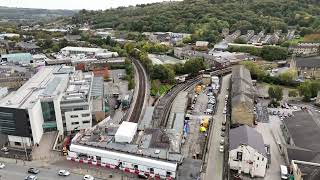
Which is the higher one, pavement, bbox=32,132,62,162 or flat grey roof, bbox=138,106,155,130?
flat grey roof, bbox=138,106,155,130

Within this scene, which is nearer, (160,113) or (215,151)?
(215,151)

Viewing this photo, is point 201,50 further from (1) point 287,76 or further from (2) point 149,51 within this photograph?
(1) point 287,76

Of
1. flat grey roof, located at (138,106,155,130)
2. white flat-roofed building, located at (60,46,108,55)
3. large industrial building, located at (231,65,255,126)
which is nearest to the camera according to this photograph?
flat grey roof, located at (138,106,155,130)

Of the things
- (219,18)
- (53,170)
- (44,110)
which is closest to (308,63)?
(44,110)

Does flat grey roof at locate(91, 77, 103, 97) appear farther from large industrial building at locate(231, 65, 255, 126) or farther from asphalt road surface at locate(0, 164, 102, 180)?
large industrial building at locate(231, 65, 255, 126)

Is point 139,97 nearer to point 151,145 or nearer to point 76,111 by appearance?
point 76,111

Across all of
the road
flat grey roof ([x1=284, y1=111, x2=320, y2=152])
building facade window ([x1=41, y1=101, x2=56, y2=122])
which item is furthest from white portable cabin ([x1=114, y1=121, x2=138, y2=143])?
flat grey roof ([x1=284, y1=111, x2=320, y2=152])

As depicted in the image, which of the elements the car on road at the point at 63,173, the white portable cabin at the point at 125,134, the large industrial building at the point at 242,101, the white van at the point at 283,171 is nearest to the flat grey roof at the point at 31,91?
the car on road at the point at 63,173
